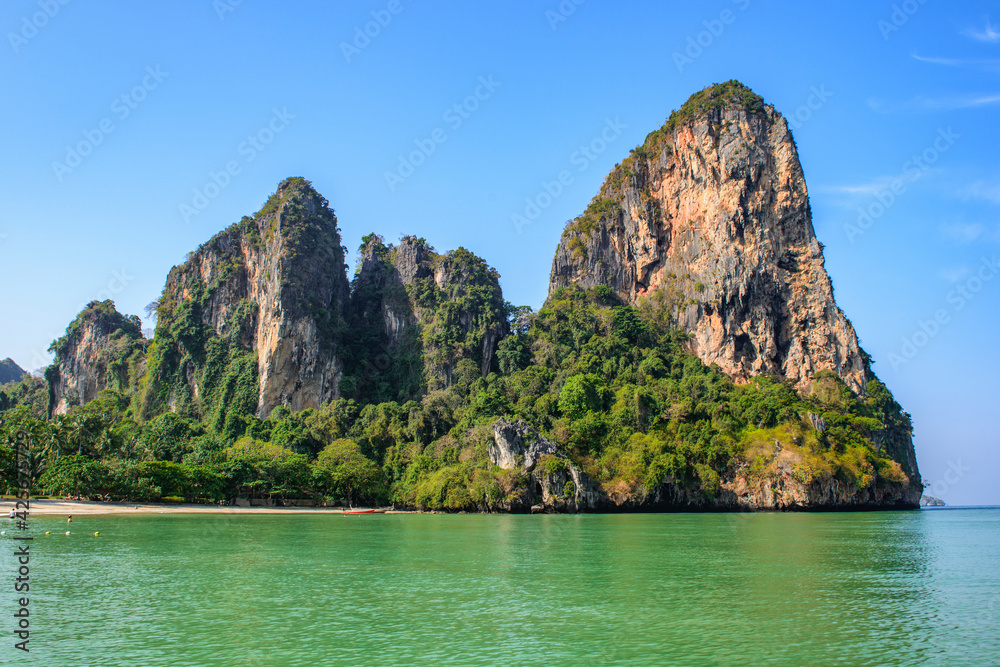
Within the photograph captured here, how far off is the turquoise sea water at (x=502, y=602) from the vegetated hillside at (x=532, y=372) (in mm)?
29315

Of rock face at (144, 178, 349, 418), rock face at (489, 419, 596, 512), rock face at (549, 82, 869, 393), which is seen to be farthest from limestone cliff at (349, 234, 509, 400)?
rock face at (489, 419, 596, 512)

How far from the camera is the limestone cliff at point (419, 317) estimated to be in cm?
8662

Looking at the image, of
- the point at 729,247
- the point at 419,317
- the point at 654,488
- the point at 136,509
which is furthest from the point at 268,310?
the point at 729,247

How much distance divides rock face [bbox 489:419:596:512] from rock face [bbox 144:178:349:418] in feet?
99.8

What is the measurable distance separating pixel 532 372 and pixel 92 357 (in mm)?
63820

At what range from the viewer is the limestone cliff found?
284 feet

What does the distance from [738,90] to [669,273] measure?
2394 cm

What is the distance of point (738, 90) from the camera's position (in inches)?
3504

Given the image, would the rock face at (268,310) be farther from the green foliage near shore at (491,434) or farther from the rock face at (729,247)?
the rock face at (729,247)

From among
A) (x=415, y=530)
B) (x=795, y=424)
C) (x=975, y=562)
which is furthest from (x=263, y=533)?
(x=795, y=424)

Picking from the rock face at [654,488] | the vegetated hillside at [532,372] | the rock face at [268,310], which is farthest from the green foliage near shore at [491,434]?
the rock face at [268,310]

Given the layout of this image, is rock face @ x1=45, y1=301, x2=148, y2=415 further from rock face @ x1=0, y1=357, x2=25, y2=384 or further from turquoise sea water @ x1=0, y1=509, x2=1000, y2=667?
turquoise sea water @ x1=0, y1=509, x2=1000, y2=667

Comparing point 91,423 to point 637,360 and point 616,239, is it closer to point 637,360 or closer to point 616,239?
point 637,360

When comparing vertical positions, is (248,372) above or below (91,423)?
above
